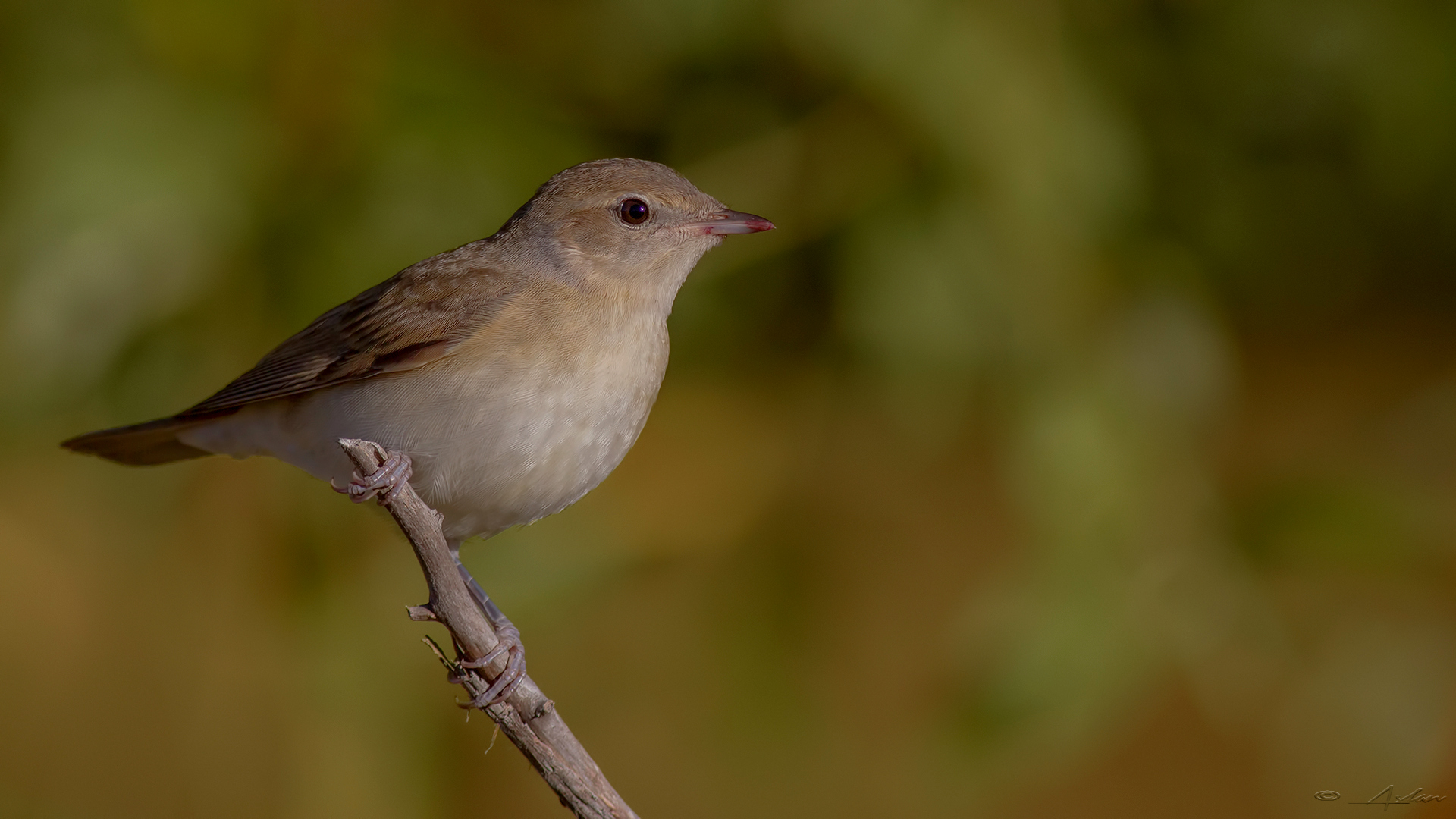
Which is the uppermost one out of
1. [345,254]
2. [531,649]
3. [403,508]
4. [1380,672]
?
[345,254]

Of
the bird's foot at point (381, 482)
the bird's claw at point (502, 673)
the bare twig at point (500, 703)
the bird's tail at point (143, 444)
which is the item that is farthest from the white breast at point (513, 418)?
the bird's tail at point (143, 444)

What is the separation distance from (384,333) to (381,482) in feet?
2.02

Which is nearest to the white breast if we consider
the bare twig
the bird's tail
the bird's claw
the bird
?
the bird

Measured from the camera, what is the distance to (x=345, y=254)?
13.9 feet

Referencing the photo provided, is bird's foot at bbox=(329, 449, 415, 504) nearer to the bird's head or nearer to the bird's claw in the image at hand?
the bird's claw

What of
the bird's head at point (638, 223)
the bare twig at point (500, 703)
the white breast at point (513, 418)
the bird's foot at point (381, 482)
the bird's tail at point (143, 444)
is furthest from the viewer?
the bird's tail at point (143, 444)

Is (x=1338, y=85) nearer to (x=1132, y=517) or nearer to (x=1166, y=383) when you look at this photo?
(x=1166, y=383)

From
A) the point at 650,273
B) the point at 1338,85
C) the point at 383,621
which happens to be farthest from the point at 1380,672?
the point at 383,621

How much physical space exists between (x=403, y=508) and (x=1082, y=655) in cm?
228

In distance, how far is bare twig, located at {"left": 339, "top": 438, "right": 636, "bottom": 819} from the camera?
268 cm

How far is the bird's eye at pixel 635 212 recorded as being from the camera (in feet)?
11.8

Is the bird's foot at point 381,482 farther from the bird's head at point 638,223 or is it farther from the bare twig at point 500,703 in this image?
the bird's head at point 638,223

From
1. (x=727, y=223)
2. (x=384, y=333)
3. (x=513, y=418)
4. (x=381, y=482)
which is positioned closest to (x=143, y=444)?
(x=384, y=333)

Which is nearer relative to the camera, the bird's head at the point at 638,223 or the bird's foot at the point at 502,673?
the bird's foot at the point at 502,673
